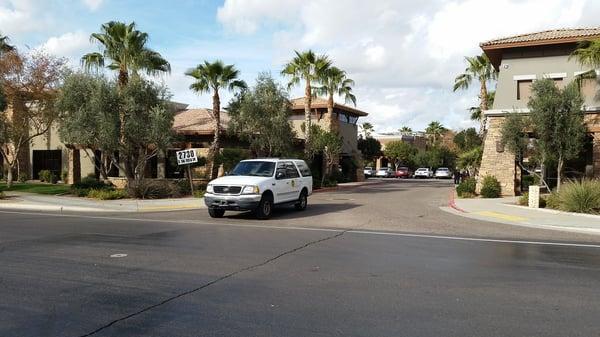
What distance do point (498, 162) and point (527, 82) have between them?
4063mm

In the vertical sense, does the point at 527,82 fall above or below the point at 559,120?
above

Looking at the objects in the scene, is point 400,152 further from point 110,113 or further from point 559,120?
point 110,113

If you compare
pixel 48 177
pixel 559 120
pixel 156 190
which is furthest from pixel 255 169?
pixel 48 177

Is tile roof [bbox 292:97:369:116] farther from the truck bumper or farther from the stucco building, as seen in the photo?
the truck bumper

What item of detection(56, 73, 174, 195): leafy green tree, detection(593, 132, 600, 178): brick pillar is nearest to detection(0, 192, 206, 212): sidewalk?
detection(56, 73, 174, 195): leafy green tree

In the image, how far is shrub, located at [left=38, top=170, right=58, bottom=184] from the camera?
114ft

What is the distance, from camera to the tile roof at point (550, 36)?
2384cm

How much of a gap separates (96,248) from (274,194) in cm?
723

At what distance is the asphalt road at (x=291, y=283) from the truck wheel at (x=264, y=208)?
7.37 ft

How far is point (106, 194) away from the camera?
22.9 m

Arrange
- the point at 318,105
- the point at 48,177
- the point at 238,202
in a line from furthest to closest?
the point at 318,105
the point at 48,177
the point at 238,202

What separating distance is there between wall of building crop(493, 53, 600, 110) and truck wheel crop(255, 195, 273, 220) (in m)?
14.4

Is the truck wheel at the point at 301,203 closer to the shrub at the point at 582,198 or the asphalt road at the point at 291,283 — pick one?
the asphalt road at the point at 291,283

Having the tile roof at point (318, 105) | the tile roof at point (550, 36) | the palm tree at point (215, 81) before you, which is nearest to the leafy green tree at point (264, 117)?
the palm tree at point (215, 81)
